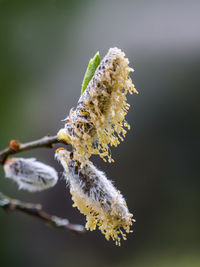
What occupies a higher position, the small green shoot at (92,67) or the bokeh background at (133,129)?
the bokeh background at (133,129)

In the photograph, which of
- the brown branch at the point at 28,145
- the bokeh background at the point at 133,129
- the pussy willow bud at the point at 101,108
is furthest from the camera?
the bokeh background at the point at 133,129

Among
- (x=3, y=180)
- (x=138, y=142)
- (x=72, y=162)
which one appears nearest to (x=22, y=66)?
(x=3, y=180)

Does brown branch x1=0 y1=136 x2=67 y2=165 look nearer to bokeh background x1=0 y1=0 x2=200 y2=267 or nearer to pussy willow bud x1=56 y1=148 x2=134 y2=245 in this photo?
pussy willow bud x1=56 y1=148 x2=134 y2=245

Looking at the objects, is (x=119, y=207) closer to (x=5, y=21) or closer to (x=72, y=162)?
(x=72, y=162)

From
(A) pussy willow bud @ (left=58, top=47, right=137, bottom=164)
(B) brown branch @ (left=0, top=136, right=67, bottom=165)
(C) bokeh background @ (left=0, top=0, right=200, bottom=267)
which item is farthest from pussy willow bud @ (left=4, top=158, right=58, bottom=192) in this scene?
(C) bokeh background @ (left=0, top=0, right=200, bottom=267)

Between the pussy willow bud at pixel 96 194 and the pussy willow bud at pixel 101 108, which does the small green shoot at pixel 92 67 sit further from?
the pussy willow bud at pixel 96 194

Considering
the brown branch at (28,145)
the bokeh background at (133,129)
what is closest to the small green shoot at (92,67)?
the brown branch at (28,145)
